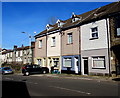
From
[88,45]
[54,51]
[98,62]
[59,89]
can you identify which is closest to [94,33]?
[88,45]

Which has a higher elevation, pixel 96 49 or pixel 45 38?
pixel 45 38

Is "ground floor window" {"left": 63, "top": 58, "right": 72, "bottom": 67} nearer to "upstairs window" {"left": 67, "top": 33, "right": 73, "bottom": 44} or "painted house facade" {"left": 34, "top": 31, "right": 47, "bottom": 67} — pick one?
"upstairs window" {"left": 67, "top": 33, "right": 73, "bottom": 44}

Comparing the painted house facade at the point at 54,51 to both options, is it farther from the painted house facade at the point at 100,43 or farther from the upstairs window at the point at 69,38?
the painted house facade at the point at 100,43

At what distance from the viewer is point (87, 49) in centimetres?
2039

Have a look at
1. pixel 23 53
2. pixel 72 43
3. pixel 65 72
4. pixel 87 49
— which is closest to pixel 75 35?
pixel 72 43

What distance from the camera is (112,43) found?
1741 cm

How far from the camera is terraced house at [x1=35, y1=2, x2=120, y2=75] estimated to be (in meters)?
17.5

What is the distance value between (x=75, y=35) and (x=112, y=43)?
6429 millimetres

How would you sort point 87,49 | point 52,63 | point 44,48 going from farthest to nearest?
point 44,48 < point 52,63 < point 87,49

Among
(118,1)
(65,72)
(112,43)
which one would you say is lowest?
(65,72)

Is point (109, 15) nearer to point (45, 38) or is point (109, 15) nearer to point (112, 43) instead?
point (112, 43)

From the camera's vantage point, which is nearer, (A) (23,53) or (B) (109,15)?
(B) (109,15)

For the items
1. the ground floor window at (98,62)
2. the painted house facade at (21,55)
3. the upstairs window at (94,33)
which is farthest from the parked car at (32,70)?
the painted house facade at (21,55)

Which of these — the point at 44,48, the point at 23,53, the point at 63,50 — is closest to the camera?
the point at 63,50
